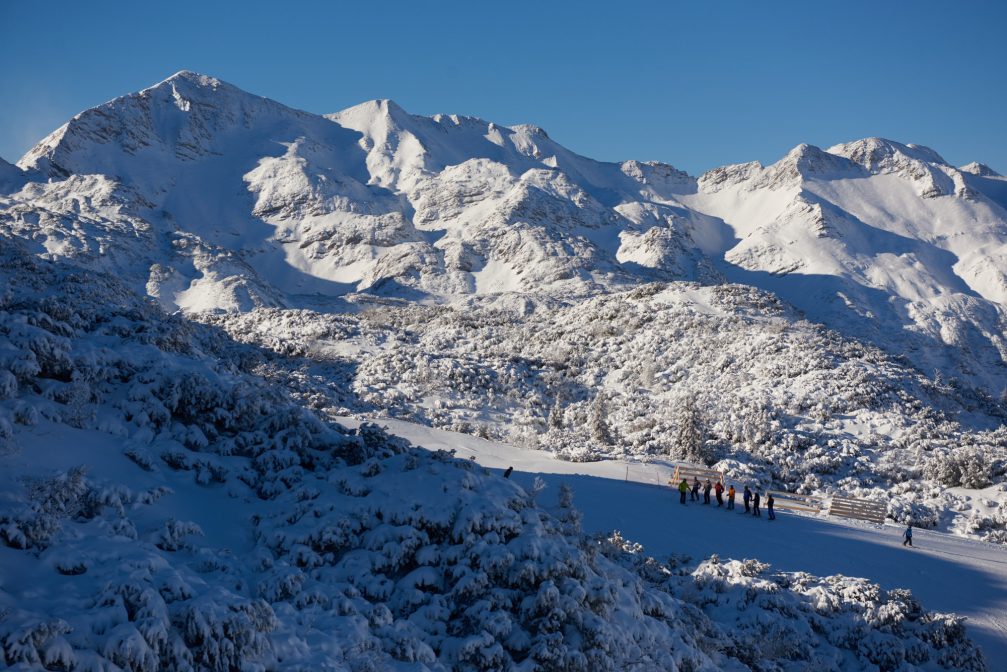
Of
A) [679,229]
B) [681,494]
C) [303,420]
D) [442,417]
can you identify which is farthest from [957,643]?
[679,229]

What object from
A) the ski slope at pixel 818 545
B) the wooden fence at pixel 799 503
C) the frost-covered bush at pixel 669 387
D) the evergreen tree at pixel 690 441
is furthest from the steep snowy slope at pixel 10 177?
the wooden fence at pixel 799 503

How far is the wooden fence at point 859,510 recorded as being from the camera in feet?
66.2

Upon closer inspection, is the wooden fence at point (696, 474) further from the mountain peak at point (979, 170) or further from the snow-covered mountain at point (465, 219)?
the mountain peak at point (979, 170)

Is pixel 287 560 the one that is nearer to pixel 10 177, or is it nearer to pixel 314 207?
pixel 314 207

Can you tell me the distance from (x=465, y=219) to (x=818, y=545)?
266 ft

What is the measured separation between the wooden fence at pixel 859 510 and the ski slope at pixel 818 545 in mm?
1033

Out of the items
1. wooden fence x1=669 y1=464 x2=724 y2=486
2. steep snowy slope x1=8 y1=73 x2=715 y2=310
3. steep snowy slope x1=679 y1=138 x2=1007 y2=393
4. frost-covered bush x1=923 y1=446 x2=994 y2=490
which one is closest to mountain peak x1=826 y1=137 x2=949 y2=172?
steep snowy slope x1=679 y1=138 x2=1007 y2=393

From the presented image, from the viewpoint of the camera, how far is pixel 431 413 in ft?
109

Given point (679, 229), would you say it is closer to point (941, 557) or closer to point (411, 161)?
point (411, 161)

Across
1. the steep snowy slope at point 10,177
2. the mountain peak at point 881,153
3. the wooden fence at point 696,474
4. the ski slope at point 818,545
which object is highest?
the mountain peak at point 881,153

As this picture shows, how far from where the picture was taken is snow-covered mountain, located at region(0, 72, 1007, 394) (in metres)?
70.1

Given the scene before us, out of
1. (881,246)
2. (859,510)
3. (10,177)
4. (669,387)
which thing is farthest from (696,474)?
(10,177)

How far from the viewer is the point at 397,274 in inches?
2904

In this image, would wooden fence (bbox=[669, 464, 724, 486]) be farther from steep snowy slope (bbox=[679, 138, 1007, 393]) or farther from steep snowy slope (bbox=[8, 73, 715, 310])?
steep snowy slope (bbox=[679, 138, 1007, 393])
